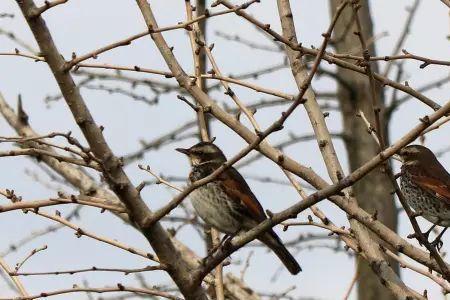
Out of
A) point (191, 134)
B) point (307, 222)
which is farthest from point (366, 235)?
point (191, 134)

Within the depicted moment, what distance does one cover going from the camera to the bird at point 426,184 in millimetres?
8594

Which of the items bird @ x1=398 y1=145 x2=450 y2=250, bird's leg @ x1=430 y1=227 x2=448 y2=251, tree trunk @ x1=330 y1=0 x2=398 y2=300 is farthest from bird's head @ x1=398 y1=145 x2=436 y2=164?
tree trunk @ x1=330 y1=0 x2=398 y2=300

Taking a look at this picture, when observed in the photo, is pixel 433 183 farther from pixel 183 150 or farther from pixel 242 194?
pixel 183 150

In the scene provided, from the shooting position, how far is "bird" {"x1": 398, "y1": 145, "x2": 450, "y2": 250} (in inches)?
338

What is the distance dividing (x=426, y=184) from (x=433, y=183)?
0.06m

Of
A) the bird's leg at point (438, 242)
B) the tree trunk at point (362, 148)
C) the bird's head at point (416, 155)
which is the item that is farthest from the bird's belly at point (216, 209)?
the tree trunk at point (362, 148)

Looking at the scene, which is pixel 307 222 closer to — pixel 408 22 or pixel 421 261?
pixel 421 261

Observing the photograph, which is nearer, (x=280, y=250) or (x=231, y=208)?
(x=280, y=250)

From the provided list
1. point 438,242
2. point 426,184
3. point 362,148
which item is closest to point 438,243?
point 438,242

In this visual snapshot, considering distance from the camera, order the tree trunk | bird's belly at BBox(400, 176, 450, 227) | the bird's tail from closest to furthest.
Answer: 1. the bird's tail
2. bird's belly at BBox(400, 176, 450, 227)
3. the tree trunk

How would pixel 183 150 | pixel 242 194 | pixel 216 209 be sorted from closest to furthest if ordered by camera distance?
pixel 216 209, pixel 242 194, pixel 183 150

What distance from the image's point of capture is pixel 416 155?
30.4 feet

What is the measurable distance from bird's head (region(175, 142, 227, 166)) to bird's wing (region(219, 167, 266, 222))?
347 mm

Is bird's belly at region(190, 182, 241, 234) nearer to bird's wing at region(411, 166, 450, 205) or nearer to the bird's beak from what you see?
the bird's beak
